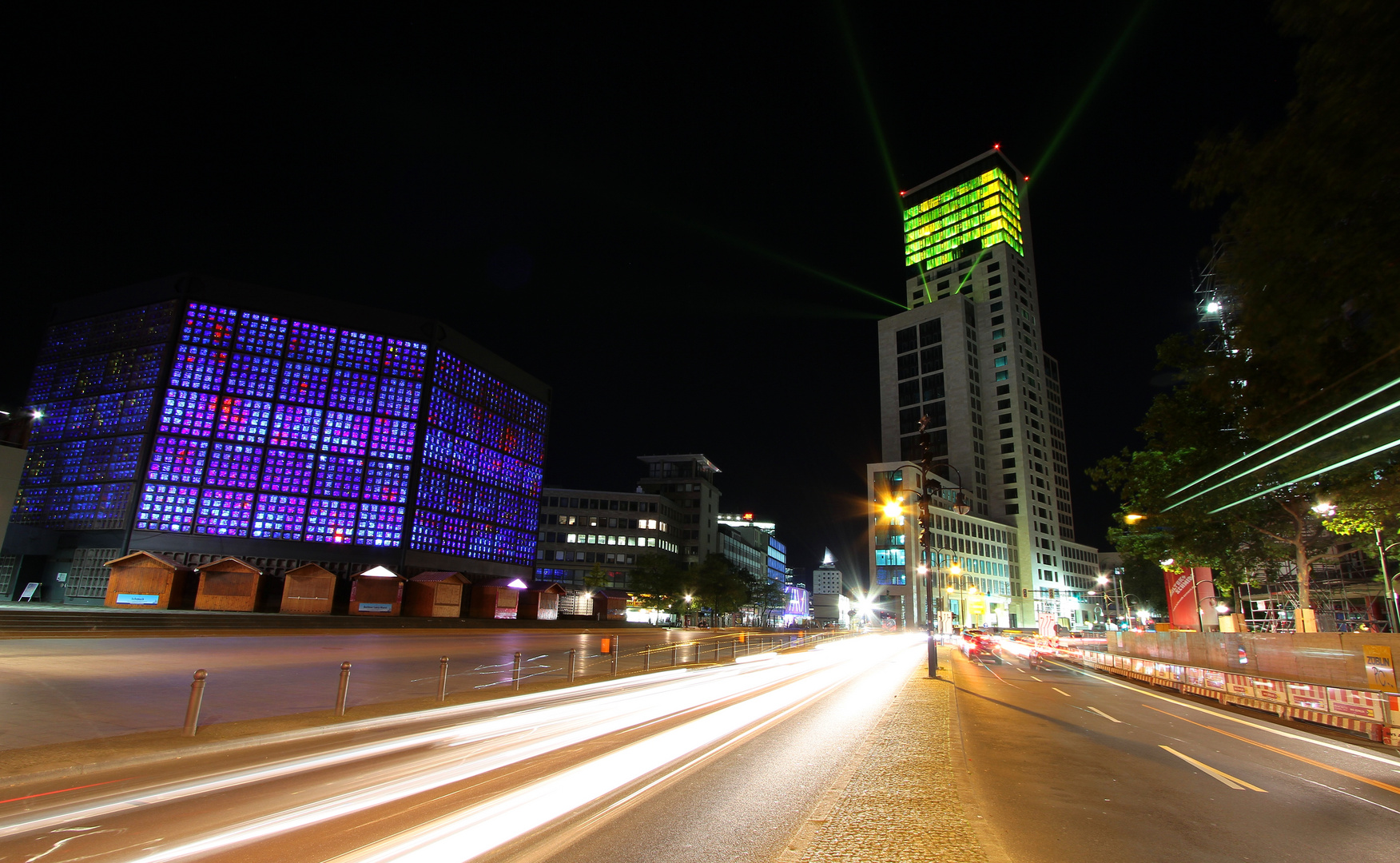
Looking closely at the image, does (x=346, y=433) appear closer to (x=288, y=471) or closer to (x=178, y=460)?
(x=288, y=471)

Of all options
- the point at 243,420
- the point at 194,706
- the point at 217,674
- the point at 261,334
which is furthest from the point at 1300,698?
the point at 261,334

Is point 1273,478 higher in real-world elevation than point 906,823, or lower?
higher

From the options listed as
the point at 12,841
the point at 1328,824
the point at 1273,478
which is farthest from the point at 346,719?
the point at 1273,478

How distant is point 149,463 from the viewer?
209 ft

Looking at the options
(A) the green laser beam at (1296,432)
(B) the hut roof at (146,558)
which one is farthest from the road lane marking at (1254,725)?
(B) the hut roof at (146,558)

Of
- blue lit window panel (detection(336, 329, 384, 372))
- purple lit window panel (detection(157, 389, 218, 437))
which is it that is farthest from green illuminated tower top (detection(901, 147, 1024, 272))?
purple lit window panel (detection(157, 389, 218, 437))

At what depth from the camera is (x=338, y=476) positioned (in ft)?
233

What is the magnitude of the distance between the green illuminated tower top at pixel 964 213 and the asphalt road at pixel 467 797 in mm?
149032

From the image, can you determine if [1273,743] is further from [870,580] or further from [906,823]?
[870,580]

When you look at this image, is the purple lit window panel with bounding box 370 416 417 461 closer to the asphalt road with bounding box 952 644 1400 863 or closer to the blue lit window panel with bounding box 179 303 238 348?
the blue lit window panel with bounding box 179 303 238 348

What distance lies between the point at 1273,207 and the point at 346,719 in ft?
50.9

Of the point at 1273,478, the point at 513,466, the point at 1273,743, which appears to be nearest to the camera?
the point at 1273,743

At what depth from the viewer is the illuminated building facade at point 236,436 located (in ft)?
208

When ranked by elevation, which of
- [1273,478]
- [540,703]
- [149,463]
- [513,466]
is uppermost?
[513,466]
